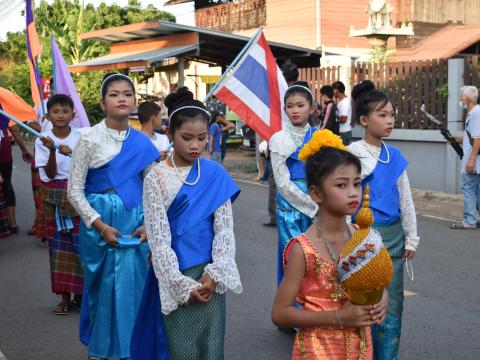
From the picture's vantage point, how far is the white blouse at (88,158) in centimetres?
473

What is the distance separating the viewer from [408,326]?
5.87 metres

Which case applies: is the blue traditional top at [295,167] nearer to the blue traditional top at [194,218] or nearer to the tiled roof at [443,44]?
the blue traditional top at [194,218]

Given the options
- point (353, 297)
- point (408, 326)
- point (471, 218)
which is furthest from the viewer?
point (471, 218)

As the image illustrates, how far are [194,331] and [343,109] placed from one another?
1061 cm

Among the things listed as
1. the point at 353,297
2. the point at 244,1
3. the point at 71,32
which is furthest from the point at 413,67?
the point at 71,32

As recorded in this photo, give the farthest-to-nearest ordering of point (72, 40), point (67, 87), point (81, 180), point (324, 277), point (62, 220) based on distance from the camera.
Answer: point (72, 40)
point (67, 87)
point (62, 220)
point (81, 180)
point (324, 277)

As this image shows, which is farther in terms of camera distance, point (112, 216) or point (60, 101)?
point (60, 101)

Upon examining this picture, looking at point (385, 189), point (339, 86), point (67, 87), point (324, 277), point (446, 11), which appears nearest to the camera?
point (324, 277)

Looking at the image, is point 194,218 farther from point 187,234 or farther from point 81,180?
point 81,180

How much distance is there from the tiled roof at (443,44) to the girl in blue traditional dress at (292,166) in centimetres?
1674

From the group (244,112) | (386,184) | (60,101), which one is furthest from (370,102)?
(60,101)

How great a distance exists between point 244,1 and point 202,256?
2631 centimetres

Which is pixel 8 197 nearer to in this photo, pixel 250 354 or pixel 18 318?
pixel 18 318

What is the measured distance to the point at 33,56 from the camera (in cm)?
876
